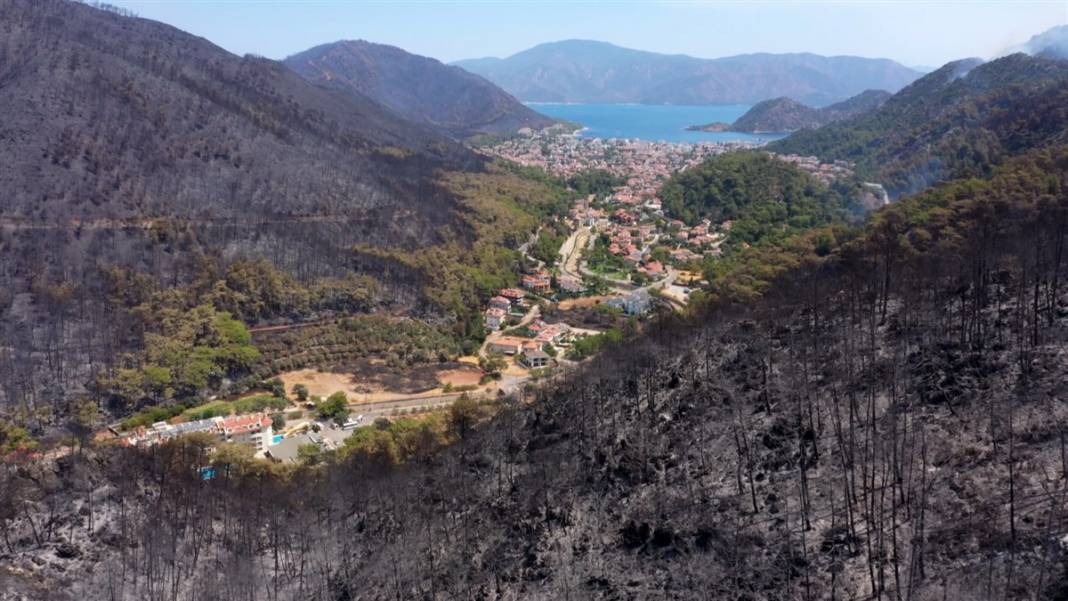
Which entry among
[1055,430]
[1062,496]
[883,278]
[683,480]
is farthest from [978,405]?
[883,278]

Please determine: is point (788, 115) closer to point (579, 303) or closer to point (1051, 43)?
point (1051, 43)

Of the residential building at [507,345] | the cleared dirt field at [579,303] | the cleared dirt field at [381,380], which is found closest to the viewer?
the cleared dirt field at [381,380]

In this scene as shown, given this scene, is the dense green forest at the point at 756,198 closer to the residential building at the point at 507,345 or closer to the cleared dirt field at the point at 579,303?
the cleared dirt field at the point at 579,303

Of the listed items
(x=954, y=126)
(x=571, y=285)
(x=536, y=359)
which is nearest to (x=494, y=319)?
(x=536, y=359)

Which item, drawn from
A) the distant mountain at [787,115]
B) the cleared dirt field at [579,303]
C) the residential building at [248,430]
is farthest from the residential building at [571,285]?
the distant mountain at [787,115]

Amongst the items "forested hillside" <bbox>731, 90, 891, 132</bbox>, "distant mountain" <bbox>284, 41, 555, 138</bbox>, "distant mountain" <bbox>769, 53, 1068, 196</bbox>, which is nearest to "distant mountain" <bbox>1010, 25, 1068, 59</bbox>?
"distant mountain" <bbox>769, 53, 1068, 196</bbox>

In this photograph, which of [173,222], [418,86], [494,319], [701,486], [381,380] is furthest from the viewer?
[418,86]

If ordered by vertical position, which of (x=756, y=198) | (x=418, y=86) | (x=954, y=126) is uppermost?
(x=418, y=86)
